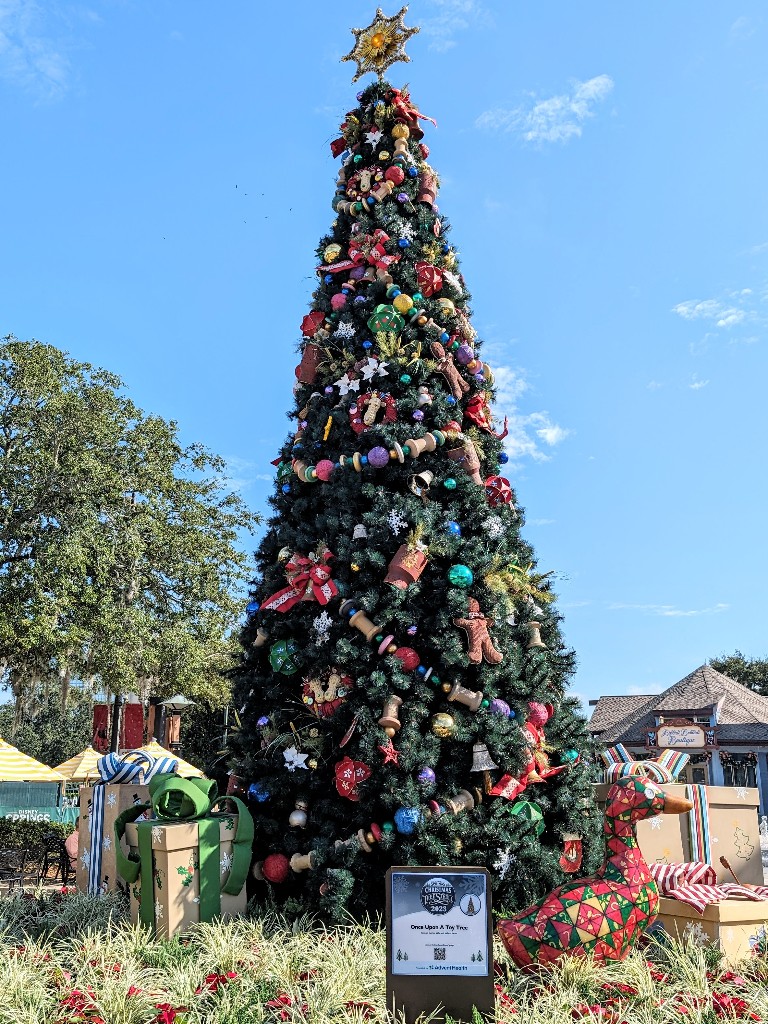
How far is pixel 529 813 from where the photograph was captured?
236 inches

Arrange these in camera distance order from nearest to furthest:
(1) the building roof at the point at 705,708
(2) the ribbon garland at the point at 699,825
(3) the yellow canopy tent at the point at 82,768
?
1. (2) the ribbon garland at the point at 699,825
2. (3) the yellow canopy tent at the point at 82,768
3. (1) the building roof at the point at 705,708

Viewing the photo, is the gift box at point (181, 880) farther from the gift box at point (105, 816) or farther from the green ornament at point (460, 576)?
the green ornament at point (460, 576)

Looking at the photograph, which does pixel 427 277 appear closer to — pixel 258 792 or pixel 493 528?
pixel 493 528

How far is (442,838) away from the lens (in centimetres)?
573

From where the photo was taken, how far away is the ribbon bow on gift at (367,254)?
755 centimetres

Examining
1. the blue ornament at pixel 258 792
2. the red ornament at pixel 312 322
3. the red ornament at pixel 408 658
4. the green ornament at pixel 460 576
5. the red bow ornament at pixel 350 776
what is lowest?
the blue ornament at pixel 258 792

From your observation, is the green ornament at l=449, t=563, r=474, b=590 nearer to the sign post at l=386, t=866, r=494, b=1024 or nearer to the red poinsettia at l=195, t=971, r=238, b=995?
the sign post at l=386, t=866, r=494, b=1024

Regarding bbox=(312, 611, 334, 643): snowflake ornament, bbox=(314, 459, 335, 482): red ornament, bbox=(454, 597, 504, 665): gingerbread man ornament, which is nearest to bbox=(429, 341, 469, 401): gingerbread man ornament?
bbox=(314, 459, 335, 482): red ornament

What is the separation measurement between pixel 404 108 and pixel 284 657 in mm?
5708

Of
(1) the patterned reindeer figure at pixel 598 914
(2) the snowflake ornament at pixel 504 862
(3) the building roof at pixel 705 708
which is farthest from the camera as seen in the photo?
(3) the building roof at pixel 705 708

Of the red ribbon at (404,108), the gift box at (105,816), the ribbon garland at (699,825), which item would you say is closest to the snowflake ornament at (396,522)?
the ribbon garland at (699,825)

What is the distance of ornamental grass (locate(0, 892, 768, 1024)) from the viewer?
3971 millimetres

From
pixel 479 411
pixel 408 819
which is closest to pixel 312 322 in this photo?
pixel 479 411

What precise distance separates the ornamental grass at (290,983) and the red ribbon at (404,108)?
748cm
